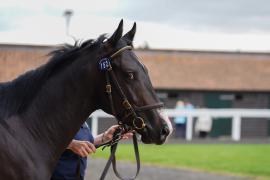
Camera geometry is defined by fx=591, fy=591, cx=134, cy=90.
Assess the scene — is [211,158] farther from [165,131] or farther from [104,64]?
[104,64]

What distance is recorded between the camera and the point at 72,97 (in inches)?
182

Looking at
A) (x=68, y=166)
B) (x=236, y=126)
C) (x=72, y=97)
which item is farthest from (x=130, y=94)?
(x=236, y=126)

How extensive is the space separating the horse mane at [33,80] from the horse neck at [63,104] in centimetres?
5

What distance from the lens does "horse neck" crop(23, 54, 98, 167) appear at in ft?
14.9

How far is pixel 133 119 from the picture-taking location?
4.56 m

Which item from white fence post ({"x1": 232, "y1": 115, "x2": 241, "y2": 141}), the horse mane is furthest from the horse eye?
white fence post ({"x1": 232, "y1": 115, "x2": 241, "y2": 141})

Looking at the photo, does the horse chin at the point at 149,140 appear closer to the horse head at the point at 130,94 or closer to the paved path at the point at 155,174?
the horse head at the point at 130,94

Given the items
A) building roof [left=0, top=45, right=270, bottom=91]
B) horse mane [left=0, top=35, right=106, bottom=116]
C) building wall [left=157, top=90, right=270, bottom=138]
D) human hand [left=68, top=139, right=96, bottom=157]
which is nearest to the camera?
horse mane [left=0, top=35, right=106, bottom=116]

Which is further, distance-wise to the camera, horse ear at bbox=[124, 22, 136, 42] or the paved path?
the paved path

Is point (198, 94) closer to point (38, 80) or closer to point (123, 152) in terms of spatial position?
point (123, 152)

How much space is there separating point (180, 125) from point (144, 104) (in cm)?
2036

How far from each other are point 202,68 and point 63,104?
30.8 m

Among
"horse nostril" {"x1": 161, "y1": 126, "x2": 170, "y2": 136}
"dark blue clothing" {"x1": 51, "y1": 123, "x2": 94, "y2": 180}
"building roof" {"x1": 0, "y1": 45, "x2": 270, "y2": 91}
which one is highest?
"horse nostril" {"x1": 161, "y1": 126, "x2": 170, "y2": 136}

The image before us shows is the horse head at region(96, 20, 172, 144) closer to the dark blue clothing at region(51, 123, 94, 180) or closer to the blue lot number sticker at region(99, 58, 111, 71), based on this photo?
the blue lot number sticker at region(99, 58, 111, 71)
